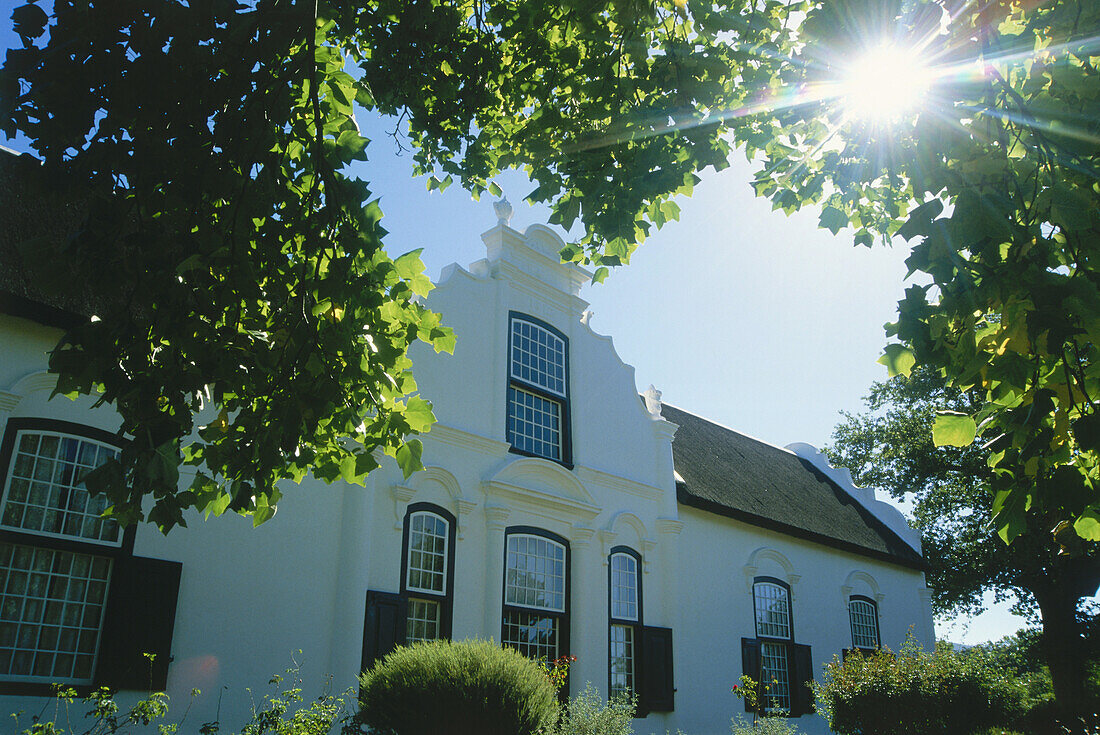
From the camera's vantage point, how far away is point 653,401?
58.1 ft

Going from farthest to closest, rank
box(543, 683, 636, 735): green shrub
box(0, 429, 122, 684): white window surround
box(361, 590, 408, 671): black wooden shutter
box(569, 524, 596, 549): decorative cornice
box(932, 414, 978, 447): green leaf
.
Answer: box(569, 524, 596, 549): decorative cornice → box(361, 590, 408, 671): black wooden shutter → box(543, 683, 636, 735): green shrub → box(0, 429, 122, 684): white window surround → box(932, 414, 978, 447): green leaf

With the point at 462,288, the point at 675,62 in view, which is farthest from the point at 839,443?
the point at 675,62

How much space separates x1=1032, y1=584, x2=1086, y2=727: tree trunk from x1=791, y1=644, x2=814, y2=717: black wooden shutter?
33.6 feet

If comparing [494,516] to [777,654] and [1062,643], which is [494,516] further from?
[1062,643]

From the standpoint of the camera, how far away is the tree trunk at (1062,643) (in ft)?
79.6

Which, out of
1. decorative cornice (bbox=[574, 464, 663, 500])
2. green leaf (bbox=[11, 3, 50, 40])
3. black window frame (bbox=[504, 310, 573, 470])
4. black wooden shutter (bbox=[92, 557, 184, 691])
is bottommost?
black wooden shutter (bbox=[92, 557, 184, 691])

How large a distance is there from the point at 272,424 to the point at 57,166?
77.3 inches

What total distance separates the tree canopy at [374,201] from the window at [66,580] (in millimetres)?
4435

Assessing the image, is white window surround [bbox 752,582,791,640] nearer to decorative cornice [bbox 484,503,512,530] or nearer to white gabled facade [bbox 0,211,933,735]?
white gabled facade [bbox 0,211,933,735]

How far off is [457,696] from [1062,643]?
24469mm

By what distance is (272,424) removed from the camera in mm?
4613

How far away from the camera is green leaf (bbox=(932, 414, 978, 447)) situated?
3918 mm

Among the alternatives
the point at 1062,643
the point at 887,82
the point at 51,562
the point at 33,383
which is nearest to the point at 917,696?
the point at 887,82

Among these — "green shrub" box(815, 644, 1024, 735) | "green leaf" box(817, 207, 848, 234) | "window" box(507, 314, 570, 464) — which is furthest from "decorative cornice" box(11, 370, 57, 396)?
"green shrub" box(815, 644, 1024, 735)
